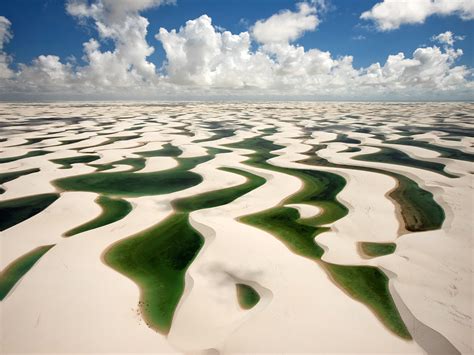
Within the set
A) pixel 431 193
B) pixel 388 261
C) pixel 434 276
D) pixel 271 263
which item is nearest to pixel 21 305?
pixel 271 263

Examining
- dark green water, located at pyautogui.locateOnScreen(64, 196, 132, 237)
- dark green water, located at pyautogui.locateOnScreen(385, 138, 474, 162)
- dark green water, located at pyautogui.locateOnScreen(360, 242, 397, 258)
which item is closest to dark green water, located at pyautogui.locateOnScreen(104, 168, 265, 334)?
dark green water, located at pyautogui.locateOnScreen(64, 196, 132, 237)

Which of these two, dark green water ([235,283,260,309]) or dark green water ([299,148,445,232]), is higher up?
dark green water ([235,283,260,309])

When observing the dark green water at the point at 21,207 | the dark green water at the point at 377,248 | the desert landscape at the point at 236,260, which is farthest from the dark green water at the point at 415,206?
the dark green water at the point at 21,207

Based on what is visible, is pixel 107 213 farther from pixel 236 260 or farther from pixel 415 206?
pixel 415 206

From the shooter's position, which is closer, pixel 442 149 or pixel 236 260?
pixel 236 260

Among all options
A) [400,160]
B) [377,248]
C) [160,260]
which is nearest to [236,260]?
[160,260]

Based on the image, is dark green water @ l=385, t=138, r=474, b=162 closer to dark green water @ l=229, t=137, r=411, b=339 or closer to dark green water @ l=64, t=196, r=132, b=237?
dark green water @ l=229, t=137, r=411, b=339

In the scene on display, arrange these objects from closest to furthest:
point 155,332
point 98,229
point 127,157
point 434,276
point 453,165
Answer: point 155,332 → point 434,276 → point 98,229 → point 453,165 → point 127,157

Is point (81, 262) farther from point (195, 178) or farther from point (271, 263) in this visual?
point (195, 178)
